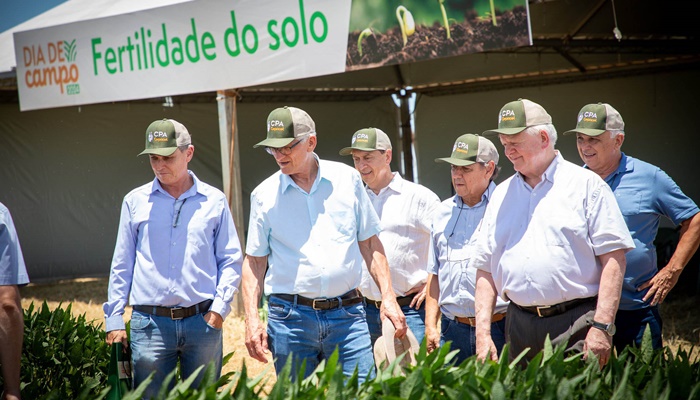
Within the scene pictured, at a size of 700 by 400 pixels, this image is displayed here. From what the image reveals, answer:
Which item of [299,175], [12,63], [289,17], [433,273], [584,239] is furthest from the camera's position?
[12,63]

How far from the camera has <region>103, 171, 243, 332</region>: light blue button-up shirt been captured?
403 centimetres

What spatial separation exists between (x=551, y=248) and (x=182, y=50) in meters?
5.58

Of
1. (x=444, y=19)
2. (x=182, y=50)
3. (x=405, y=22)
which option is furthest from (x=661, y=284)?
(x=182, y=50)

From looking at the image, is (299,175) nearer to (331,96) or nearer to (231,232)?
(231,232)

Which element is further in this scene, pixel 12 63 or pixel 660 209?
pixel 12 63

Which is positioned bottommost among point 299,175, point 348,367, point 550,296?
point 348,367

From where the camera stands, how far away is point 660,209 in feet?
14.1

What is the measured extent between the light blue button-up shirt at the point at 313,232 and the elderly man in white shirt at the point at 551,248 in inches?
28.7

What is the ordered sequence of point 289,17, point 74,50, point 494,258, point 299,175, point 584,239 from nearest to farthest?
point 584,239 < point 494,258 < point 299,175 < point 289,17 < point 74,50

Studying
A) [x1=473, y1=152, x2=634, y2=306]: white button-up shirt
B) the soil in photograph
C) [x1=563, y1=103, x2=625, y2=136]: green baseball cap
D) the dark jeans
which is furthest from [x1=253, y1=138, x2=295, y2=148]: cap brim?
the soil in photograph

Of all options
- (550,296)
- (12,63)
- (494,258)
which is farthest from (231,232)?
(12,63)

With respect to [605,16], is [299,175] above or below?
below

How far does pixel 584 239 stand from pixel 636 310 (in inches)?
38.4

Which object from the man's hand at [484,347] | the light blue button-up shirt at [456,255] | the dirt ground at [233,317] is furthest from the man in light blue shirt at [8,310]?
the light blue button-up shirt at [456,255]
